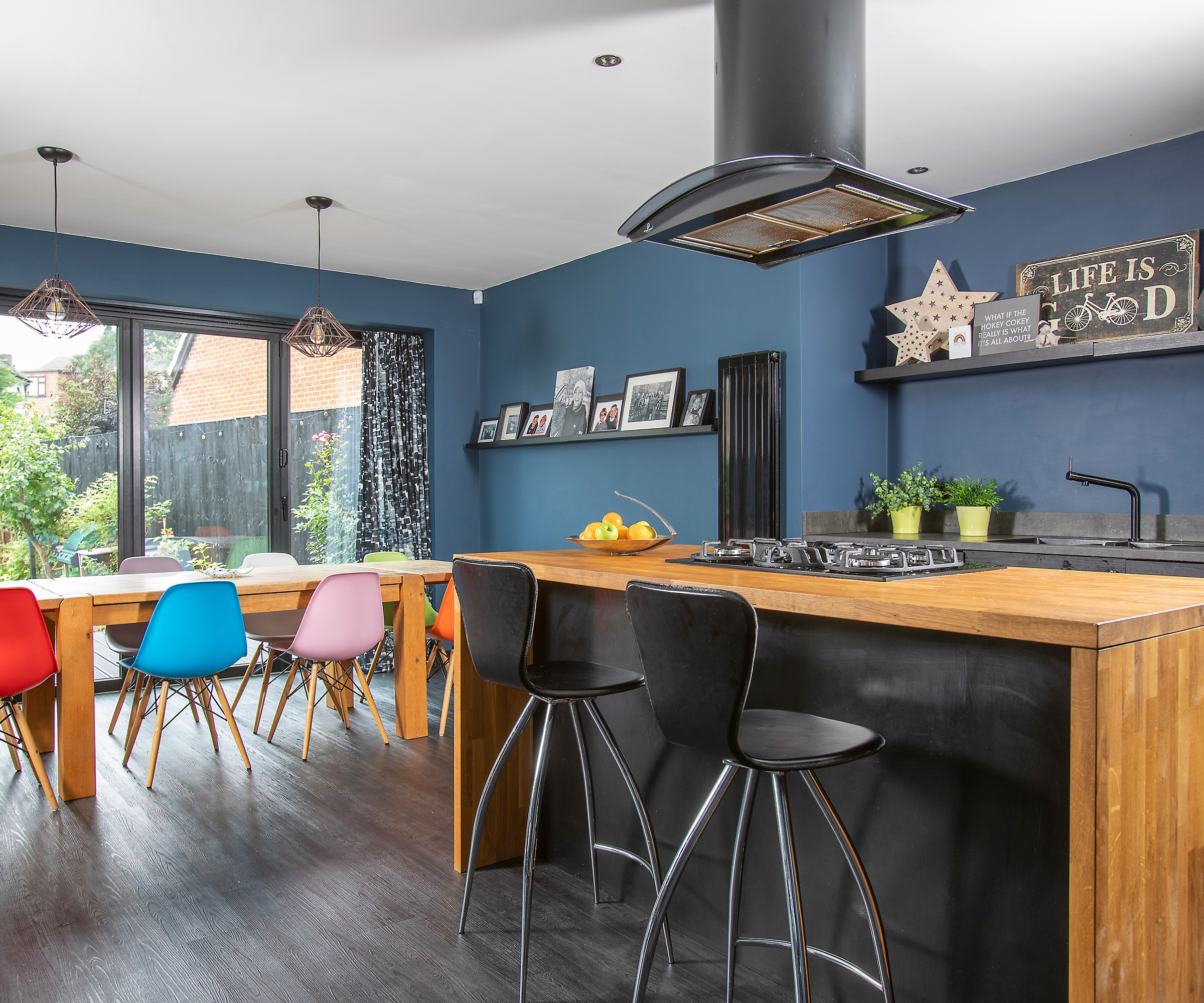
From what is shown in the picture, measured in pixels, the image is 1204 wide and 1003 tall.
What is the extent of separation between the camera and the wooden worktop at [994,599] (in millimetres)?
1338

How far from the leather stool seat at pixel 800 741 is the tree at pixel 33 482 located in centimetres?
474

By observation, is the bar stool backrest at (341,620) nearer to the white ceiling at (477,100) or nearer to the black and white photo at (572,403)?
the white ceiling at (477,100)

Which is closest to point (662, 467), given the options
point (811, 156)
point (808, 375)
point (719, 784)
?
point (808, 375)

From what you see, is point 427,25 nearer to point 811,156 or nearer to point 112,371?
point 811,156

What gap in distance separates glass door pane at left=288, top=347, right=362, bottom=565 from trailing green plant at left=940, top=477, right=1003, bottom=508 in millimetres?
3794

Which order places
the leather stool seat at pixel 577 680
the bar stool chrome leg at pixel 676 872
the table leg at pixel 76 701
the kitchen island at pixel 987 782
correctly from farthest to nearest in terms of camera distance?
the table leg at pixel 76 701
the leather stool seat at pixel 577 680
the bar stool chrome leg at pixel 676 872
the kitchen island at pixel 987 782

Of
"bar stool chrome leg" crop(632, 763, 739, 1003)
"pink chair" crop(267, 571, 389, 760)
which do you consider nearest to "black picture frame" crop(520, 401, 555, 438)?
"pink chair" crop(267, 571, 389, 760)

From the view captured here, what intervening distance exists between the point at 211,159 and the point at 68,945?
2.94 m

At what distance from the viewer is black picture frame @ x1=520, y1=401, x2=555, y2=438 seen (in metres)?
5.84

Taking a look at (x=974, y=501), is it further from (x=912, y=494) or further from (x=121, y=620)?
(x=121, y=620)

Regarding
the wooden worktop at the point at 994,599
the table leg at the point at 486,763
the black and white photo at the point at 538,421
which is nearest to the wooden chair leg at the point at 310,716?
the table leg at the point at 486,763

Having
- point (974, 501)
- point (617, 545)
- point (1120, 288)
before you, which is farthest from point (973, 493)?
point (617, 545)

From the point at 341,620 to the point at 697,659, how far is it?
2707mm

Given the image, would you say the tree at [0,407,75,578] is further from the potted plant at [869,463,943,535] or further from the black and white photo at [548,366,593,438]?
the potted plant at [869,463,943,535]
